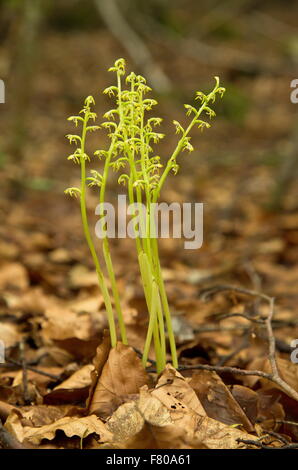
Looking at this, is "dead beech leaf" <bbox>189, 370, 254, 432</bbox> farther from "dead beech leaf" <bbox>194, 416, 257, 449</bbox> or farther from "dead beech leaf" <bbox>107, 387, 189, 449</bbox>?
"dead beech leaf" <bbox>107, 387, 189, 449</bbox>

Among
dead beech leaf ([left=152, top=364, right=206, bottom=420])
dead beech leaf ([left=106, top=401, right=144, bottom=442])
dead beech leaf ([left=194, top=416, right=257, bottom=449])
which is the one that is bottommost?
dead beech leaf ([left=194, top=416, right=257, bottom=449])

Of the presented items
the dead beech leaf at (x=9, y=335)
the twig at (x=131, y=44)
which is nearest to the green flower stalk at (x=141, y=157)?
the dead beech leaf at (x=9, y=335)

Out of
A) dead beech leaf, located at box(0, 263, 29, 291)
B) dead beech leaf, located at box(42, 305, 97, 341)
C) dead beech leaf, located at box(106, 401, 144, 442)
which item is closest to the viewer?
dead beech leaf, located at box(106, 401, 144, 442)

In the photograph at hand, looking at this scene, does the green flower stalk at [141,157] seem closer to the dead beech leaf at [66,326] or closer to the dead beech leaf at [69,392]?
the dead beech leaf at [69,392]

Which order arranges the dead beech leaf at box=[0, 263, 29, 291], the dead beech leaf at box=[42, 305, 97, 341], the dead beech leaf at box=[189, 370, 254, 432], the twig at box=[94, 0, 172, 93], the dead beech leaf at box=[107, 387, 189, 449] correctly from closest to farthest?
the dead beech leaf at box=[107, 387, 189, 449], the dead beech leaf at box=[189, 370, 254, 432], the dead beech leaf at box=[42, 305, 97, 341], the dead beech leaf at box=[0, 263, 29, 291], the twig at box=[94, 0, 172, 93]

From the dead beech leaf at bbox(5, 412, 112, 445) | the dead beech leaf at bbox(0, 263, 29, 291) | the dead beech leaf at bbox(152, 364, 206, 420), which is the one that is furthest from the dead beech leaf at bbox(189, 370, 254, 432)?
the dead beech leaf at bbox(0, 263, 29, 291)

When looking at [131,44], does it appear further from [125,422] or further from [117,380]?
[125,422]

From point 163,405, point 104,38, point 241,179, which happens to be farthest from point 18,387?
point 104,38
